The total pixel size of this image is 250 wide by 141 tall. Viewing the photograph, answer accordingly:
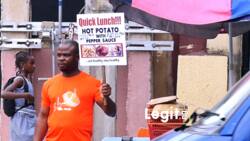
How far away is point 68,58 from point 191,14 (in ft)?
4.35

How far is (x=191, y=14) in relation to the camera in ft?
23.1

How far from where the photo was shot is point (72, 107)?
6418mm

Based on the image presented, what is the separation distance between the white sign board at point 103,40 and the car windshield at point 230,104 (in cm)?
208

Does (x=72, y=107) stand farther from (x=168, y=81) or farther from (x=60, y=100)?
(x=168, y=81)

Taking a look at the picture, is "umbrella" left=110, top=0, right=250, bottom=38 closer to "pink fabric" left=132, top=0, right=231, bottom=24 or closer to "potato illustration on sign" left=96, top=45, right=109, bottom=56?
"pink fabric" left=132, top=0, right=231, bottom=24

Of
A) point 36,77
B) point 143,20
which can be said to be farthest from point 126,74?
point 143,20

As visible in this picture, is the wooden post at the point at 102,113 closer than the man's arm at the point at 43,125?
No

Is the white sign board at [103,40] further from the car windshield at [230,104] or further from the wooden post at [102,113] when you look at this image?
the wooden post at [102,113]

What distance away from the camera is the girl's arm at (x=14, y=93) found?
27.0 feet

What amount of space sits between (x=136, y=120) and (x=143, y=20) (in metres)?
2.19

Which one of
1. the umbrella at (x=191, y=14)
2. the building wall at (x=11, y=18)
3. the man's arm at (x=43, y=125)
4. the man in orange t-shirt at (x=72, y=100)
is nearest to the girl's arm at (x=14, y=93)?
the umbrella at (x=191, y=14)

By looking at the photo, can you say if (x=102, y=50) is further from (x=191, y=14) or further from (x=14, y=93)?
(x=14, y=93)

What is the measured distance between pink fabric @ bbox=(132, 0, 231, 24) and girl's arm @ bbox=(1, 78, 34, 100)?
1.79 m

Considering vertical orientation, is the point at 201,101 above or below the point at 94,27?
below
